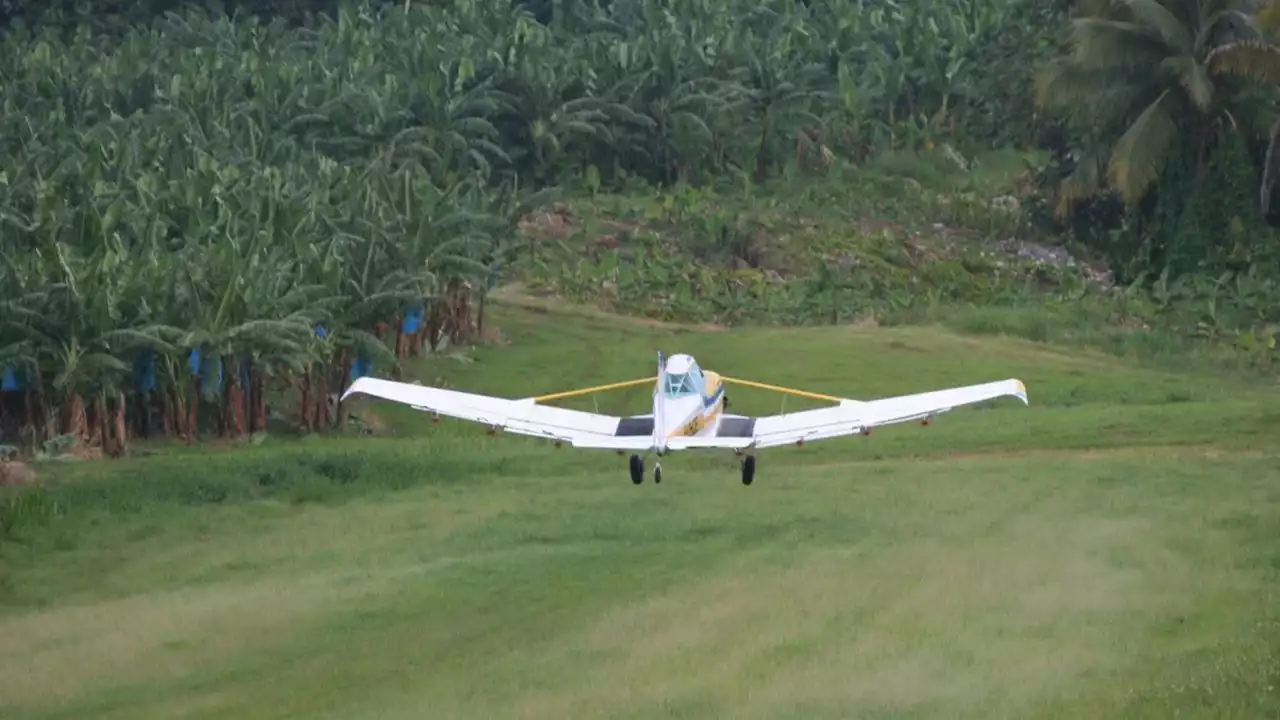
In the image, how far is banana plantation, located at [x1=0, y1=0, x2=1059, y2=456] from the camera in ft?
94.1

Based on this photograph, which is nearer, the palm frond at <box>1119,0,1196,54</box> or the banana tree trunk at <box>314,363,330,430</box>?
the banana tree trunk at <box>314,363,330,430</box>

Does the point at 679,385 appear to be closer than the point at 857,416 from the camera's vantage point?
Yes

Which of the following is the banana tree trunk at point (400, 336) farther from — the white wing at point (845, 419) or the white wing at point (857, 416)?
the white wing at point (857, 416)

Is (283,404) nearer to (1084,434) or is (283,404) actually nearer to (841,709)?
(1084,434)

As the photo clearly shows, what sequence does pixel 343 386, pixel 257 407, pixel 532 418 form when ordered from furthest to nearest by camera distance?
pixel 343 386 → pixel 257 407 → pixel 532 418

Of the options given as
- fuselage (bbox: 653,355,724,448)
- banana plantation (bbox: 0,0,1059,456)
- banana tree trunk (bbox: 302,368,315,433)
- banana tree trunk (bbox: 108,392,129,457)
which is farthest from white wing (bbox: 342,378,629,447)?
banana tree trunk (bbox: 302,368,315,433)

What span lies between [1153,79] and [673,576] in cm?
2492

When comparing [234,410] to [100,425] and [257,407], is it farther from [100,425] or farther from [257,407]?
[100,425]

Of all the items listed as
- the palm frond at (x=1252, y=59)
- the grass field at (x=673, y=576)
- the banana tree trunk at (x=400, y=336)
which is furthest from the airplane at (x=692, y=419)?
the palm frond at (x=1252, y=59)

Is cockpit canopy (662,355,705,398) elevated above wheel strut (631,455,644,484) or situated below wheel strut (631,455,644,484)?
above

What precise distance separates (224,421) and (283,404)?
6.84ft

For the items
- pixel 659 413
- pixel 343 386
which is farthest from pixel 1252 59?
pixel 659 413

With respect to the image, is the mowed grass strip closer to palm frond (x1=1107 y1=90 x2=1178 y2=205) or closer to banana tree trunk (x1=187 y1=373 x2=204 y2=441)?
banana tree trunk (x1=187 y1=373 x2=204 y2=441)

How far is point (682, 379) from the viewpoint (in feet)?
66.1
